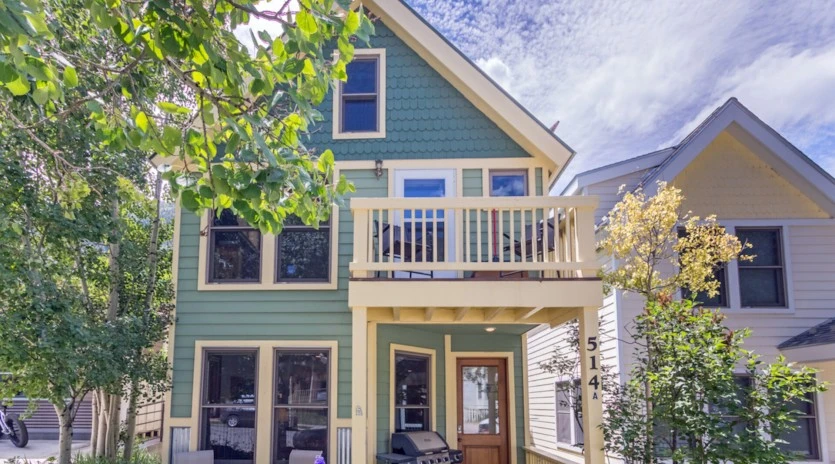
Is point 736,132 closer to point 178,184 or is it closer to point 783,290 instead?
point 783,290

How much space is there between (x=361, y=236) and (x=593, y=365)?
2.72m

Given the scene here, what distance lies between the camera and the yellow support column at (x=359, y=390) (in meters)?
5.87

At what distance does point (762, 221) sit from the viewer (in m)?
8.76

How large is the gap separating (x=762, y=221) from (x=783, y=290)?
3.43 ft

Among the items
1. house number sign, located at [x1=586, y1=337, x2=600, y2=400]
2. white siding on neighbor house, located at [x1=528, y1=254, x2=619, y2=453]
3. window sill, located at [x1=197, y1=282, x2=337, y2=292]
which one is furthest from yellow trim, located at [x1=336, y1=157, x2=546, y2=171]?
house number sign, located at [x1=586, y1=337, x2=600, y2=400]

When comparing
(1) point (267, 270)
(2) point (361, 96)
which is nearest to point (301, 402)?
(1) point (267, 270)

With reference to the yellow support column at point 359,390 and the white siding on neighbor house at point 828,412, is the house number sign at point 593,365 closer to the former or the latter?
the yellow support column at point 359,390

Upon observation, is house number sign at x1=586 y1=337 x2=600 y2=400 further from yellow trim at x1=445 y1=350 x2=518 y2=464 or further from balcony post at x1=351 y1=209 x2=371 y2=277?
yellow trim at x1=445 y1=350 x2=518 y2=464

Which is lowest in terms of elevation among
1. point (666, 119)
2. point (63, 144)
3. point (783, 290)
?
point (783, 290)

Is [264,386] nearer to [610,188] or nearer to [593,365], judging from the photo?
[593,365]

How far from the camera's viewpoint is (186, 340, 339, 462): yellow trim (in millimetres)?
A: 7445

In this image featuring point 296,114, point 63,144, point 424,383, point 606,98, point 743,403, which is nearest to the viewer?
point 296,114

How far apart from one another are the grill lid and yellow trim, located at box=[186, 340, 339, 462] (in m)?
0.86

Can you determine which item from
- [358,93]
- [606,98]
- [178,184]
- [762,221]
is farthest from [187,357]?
[606,98]
